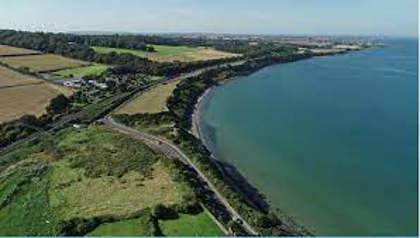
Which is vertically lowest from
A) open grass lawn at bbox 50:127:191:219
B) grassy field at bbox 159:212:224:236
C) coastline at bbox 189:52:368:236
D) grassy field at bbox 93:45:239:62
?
grassy field at bbox 93:45:239:62

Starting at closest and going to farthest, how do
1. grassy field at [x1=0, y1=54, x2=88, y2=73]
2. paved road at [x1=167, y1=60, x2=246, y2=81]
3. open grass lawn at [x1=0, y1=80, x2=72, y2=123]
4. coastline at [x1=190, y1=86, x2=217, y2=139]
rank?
coastline at [x1=190, y1=86, x2=217, y2=139], open grass lawn at [x1=0, y1=80, x2=72, y2=123], grassy field at [x1=0, y1=54, x2=88, y2=73], paved road at [x1=167, y1=60, x2=246, y2=81]

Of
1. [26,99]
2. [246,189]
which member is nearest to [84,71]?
[26,99]

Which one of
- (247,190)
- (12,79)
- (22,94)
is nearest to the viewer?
(247,190)

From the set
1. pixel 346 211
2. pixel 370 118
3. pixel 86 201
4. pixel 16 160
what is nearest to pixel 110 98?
pixel 16 160

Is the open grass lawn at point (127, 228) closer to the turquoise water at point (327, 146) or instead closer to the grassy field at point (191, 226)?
→ the grassy field at point (191, 226)

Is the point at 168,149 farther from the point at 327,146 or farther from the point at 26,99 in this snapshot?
the point at 26,99

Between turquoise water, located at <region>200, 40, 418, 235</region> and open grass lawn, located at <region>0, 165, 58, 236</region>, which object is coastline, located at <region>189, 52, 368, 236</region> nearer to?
turquoise water, located at <region>200, 40, 418, 235</region>

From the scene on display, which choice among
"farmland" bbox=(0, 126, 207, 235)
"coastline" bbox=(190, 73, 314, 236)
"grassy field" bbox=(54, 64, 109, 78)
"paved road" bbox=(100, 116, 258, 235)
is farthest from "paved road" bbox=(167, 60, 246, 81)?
"farmland" bbox=(0, 126, 207, 235)

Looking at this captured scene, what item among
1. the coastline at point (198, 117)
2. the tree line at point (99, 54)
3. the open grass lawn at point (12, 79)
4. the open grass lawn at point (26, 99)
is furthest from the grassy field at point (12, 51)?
the coastline at point (198, 117)
